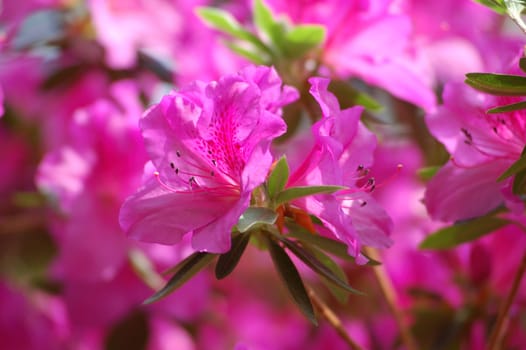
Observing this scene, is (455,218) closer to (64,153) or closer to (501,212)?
(501,212)

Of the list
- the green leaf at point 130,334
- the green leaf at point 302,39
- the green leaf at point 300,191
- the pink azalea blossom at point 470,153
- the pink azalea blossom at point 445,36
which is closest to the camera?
the green leaf at point 300,191

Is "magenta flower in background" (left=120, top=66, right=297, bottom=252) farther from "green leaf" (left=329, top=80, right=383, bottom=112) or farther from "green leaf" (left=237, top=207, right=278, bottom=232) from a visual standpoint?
"green leaf" (left=329, top=80, right=383, bottom=112)

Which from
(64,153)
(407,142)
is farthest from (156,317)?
(407,142)

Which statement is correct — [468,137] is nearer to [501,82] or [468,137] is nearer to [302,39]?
[501,82]

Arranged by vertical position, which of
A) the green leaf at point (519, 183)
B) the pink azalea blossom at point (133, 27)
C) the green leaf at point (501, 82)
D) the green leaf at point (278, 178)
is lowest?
the pink azalea blossom at point (133, 27)

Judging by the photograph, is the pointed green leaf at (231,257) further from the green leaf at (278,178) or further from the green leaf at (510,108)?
the green leaf at (510,108)

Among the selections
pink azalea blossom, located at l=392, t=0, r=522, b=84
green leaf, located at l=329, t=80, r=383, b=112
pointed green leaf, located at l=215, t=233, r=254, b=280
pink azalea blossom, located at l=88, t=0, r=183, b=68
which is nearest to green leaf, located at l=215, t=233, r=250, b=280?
pointed green leaf, located at l=215, t=233, r=254, b=280

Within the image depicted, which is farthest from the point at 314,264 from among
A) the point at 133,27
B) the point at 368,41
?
the point at 133,27

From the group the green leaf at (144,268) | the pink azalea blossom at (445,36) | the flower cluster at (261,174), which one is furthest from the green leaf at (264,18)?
the green leaf at (144,268)
